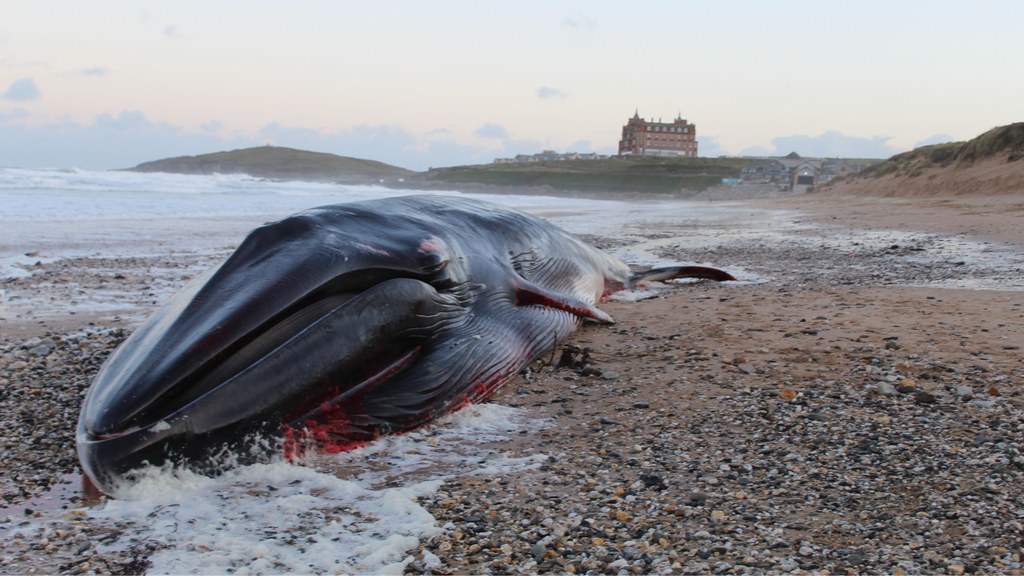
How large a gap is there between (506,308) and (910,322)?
301 centimetres

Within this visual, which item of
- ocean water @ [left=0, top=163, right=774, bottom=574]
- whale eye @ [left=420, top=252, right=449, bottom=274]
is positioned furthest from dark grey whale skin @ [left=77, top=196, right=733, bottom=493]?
ocean water @ [left=0, top=163, right=774, bottom=574]

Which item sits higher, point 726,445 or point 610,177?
point 610,177

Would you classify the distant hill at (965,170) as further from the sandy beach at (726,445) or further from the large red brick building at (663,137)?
→ the large red brick building at (663,137)

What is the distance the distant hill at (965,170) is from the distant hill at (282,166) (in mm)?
77507

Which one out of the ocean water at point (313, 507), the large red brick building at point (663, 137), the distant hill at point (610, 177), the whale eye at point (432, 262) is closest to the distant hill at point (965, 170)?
the whale eye at point (432, 262)

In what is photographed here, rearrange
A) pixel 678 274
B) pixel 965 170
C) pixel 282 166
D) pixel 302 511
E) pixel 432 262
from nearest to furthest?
pixel 302 511 < pixel 432 262 < pixel 678 274 < pixel 965 170 < pixel 282 166

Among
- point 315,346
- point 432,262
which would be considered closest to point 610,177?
point 432,262

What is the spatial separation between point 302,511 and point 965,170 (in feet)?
107

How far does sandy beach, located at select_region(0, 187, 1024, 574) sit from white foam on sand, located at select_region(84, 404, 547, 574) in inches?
4.2

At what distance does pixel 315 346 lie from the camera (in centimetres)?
362

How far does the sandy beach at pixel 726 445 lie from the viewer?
2.67 meters

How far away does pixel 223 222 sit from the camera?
851 inches

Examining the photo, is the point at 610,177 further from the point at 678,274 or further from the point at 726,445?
the point at 726,445

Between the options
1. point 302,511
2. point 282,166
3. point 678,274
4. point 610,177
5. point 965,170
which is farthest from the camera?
point 282,166
